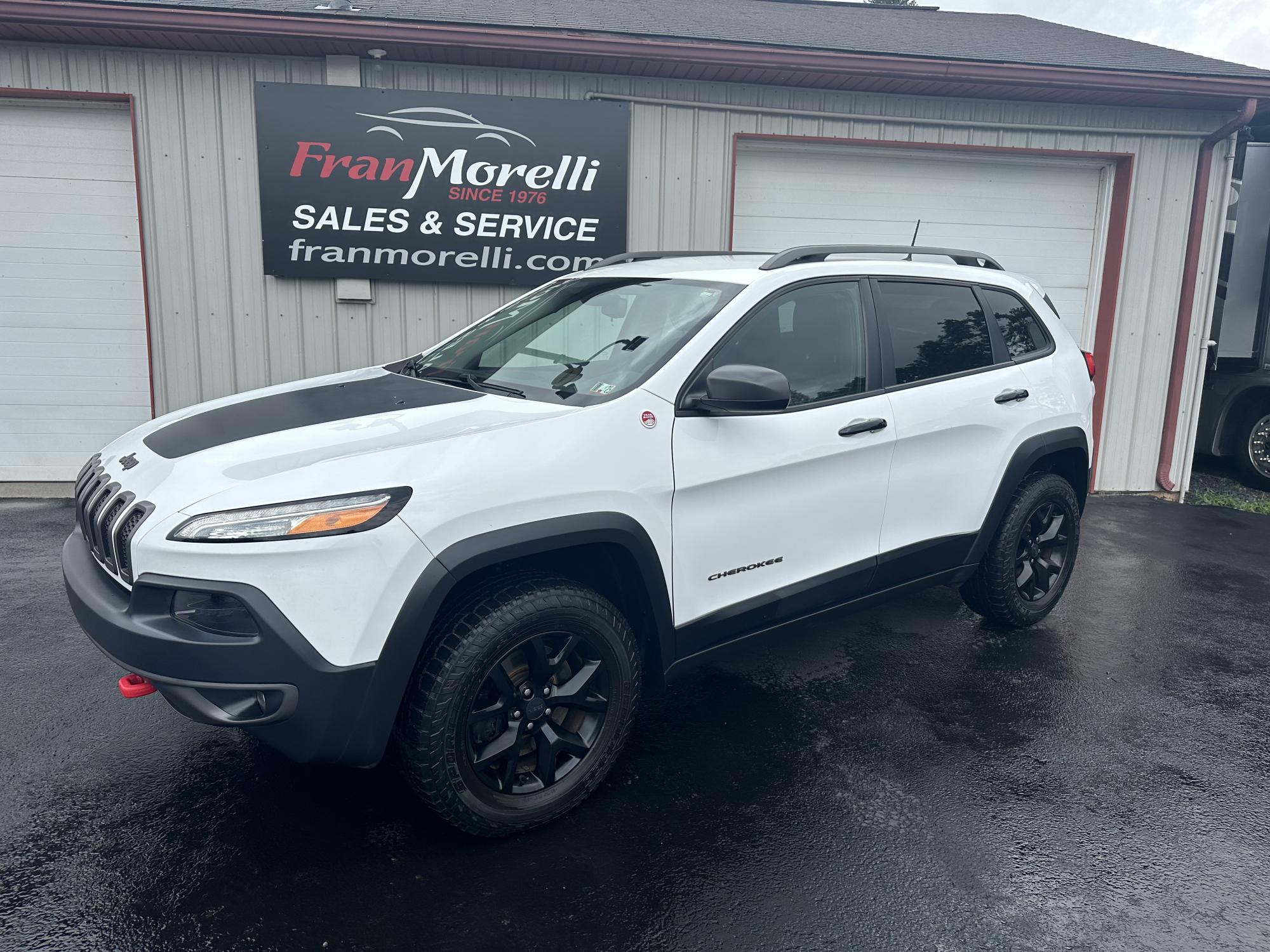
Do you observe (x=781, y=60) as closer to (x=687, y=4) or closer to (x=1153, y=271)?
(x=687, y=4)

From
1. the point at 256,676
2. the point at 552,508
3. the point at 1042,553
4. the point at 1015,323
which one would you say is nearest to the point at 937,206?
the point at 1015,323

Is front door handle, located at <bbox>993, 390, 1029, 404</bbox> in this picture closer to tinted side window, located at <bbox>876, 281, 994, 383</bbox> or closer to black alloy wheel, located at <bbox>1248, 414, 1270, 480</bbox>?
tinted side window, located at <bbox>876, 281, 994, 383</bbox>

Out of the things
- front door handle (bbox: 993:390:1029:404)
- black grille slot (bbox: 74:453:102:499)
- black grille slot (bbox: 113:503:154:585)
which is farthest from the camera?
front door handle (bbox: 993:390:1029:404)

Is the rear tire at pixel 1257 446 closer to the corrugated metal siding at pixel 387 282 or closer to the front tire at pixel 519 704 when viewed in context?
the corrugated metal siding at pixel 387 282

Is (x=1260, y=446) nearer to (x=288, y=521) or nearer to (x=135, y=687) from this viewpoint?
(x=288, y=521)

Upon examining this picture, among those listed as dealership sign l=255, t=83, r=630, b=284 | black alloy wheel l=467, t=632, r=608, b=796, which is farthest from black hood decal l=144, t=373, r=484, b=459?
dealership sign l=255, t=83, r=630, b=284

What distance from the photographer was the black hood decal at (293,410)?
115 inches

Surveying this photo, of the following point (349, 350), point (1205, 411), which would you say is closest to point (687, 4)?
point (349, 350)

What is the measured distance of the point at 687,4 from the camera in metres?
9.42

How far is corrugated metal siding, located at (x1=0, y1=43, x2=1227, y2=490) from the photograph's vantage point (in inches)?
272

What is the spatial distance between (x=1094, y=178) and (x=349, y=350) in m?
6.50

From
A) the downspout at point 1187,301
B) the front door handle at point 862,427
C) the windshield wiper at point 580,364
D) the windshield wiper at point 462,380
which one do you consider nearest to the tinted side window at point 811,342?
the front door handle at point 862,427

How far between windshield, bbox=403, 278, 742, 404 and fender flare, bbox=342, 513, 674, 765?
0.46 m

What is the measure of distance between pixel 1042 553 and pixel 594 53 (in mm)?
4677
